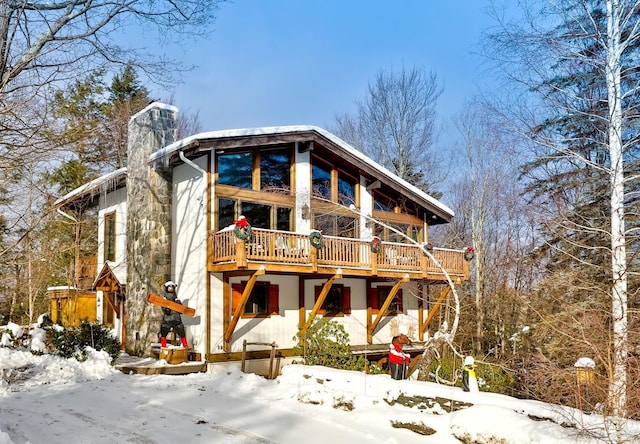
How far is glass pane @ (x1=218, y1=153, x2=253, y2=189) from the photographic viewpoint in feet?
50.6

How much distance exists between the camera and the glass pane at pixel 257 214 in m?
15.7

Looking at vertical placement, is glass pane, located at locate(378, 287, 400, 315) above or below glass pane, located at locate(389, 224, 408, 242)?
below

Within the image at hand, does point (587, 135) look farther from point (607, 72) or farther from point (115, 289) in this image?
point (115, 289)

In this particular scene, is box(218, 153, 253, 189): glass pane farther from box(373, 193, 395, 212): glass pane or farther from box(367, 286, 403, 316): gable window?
box(367, 286, 403, 316): gable window

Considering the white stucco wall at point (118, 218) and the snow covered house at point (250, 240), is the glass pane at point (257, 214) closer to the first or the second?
the snow covered house at point (250, 240)

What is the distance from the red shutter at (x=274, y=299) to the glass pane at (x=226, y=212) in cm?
229

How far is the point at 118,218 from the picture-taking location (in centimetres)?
1923

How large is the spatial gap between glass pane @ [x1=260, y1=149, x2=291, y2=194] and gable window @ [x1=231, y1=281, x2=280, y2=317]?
2.90 m

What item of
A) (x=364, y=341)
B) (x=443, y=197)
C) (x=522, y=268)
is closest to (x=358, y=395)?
(x=364, y=341)

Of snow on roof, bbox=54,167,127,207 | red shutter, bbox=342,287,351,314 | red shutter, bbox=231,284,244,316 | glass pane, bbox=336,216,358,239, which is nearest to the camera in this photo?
red shutter, bbox=231,284,244,316

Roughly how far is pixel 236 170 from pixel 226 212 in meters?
1.29

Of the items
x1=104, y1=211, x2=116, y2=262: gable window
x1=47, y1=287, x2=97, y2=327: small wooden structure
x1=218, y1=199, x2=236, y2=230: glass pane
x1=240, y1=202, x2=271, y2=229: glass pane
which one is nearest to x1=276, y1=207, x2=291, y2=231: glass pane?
x1=240, y1=202, x2=271, y2=229: glass pane

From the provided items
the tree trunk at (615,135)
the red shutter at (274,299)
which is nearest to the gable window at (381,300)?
the red shutter at (274,299)

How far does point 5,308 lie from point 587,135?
28.4 meters
